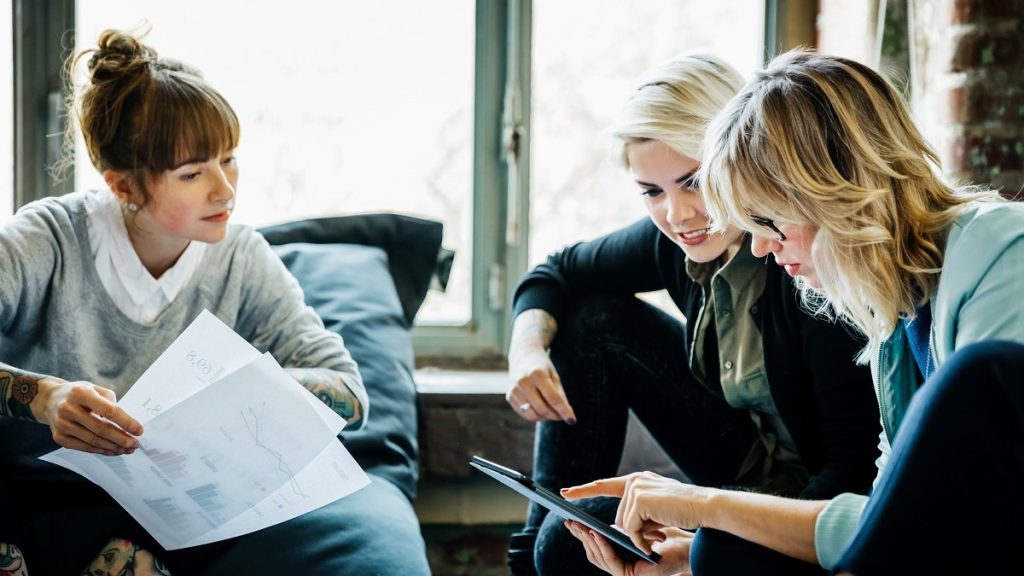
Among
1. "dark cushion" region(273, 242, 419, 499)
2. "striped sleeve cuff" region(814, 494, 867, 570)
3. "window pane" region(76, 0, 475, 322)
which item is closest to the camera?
"striped sleeve cuff" region(814, 494, 867, 570)

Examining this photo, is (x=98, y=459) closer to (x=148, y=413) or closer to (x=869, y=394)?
(x=148, y=413)

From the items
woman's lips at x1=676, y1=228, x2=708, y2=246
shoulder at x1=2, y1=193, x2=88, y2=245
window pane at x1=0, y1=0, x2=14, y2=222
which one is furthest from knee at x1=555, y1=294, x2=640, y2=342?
window pane at x1=0, y1=0, x2=14, y2=222

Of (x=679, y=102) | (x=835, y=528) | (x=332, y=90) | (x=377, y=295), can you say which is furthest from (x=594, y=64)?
(x=835, y=528)

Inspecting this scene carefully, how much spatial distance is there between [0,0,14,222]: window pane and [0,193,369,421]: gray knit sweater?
0.67 meters

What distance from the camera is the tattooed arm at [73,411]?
110 cm

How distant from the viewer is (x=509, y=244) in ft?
6.81

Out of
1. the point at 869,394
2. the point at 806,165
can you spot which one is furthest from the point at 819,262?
the point at 869,394

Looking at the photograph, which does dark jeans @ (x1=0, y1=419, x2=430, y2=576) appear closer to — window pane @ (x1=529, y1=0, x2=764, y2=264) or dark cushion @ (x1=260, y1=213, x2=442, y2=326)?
dark cushion @ (x1=260, y1=213, x2=442, y2=326)

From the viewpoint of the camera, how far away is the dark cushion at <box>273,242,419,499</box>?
1.61m

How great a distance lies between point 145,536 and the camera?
4.09 feet

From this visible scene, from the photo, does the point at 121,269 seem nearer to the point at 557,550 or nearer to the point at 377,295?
the point at 377,295

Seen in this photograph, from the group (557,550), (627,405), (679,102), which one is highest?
(679,102)

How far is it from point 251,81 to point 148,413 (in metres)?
1.09

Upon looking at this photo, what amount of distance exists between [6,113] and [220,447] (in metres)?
1.19
